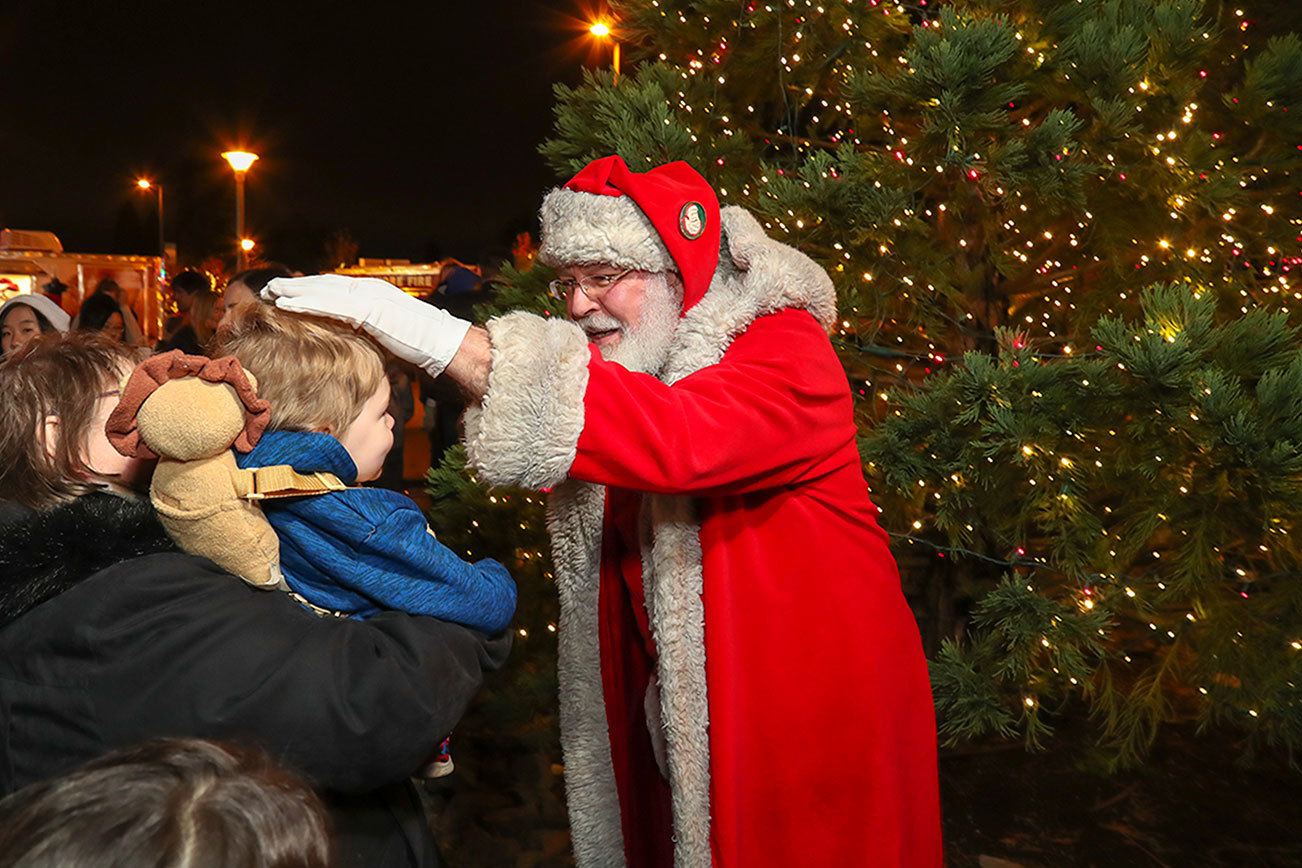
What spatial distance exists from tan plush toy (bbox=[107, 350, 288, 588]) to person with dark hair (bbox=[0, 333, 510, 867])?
40 millimetres

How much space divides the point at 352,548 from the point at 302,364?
1.02 ft

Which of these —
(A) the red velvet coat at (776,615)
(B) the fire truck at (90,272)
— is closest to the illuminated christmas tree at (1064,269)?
(A) the red velvet coat at (776,615)

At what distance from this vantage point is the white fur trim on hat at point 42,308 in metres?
5.52

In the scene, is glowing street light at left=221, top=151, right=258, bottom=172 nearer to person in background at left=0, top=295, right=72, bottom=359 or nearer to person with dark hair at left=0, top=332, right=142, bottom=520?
person in background at left=0, top=295, right=72, bottom=359

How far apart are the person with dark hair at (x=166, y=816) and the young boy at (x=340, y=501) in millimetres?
588

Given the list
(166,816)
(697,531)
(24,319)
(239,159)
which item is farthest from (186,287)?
(239,159)

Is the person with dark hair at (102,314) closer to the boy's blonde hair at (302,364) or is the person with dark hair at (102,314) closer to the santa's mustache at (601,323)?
the santa's mustache at (601,323)

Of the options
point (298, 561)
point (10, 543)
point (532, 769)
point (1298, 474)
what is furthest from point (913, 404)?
point (532, 769)

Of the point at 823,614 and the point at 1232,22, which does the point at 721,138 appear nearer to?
the point at 1232,22

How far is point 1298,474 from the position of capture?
8.23ft

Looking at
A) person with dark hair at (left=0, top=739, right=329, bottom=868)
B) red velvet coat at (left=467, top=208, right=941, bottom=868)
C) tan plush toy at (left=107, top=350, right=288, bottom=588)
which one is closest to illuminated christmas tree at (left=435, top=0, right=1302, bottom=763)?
red velvet coat at (left=467, top=208, right=941, bottom=868)

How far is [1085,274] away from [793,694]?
2.39 meters

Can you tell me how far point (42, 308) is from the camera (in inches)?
222

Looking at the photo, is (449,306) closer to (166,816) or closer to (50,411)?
(50,411)
